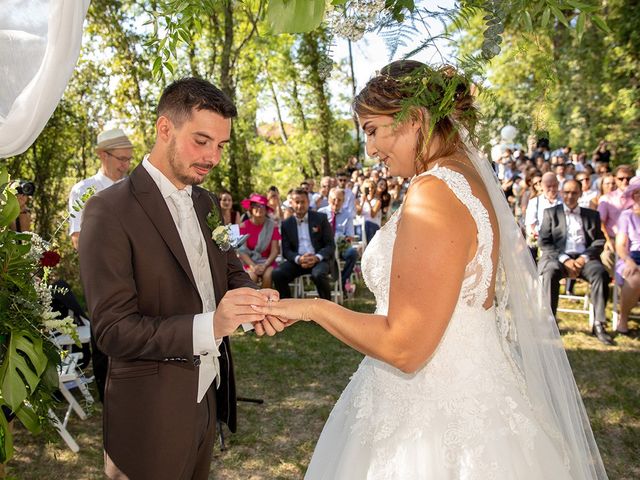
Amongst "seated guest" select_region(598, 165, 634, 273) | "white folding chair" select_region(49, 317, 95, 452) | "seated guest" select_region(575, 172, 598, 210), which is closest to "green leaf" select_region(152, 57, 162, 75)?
"white folding chair" select_region(49, 317, 95, 452)

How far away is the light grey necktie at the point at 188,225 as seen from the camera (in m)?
2.44

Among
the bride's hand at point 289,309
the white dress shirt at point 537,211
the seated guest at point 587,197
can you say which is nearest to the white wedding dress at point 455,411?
the bride's hand at point 289,309

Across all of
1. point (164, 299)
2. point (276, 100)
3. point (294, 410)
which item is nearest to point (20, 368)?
point (164, 299)

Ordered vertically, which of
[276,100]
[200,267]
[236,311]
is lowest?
[236,311]

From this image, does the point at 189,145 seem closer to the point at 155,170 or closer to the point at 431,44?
the point at 155,170

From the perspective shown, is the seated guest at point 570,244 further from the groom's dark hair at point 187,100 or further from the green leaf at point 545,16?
the green leaf at point 545,16

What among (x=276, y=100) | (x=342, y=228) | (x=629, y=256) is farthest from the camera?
(x=276, y=100)

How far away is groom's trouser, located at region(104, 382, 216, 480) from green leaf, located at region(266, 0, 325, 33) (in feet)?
5.43

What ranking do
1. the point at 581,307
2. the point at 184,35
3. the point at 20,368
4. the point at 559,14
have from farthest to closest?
the point at 581,307 < the point at 20,368 < the point at 184,35 < the point at 559,14

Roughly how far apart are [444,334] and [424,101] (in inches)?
36.9

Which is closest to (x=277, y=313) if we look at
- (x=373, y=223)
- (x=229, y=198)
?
(x=229, y=198)

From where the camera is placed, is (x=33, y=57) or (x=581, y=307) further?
(x=581, y=307)

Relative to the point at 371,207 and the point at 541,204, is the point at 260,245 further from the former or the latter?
the point at 541,204

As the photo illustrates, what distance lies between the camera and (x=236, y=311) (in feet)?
6.82
